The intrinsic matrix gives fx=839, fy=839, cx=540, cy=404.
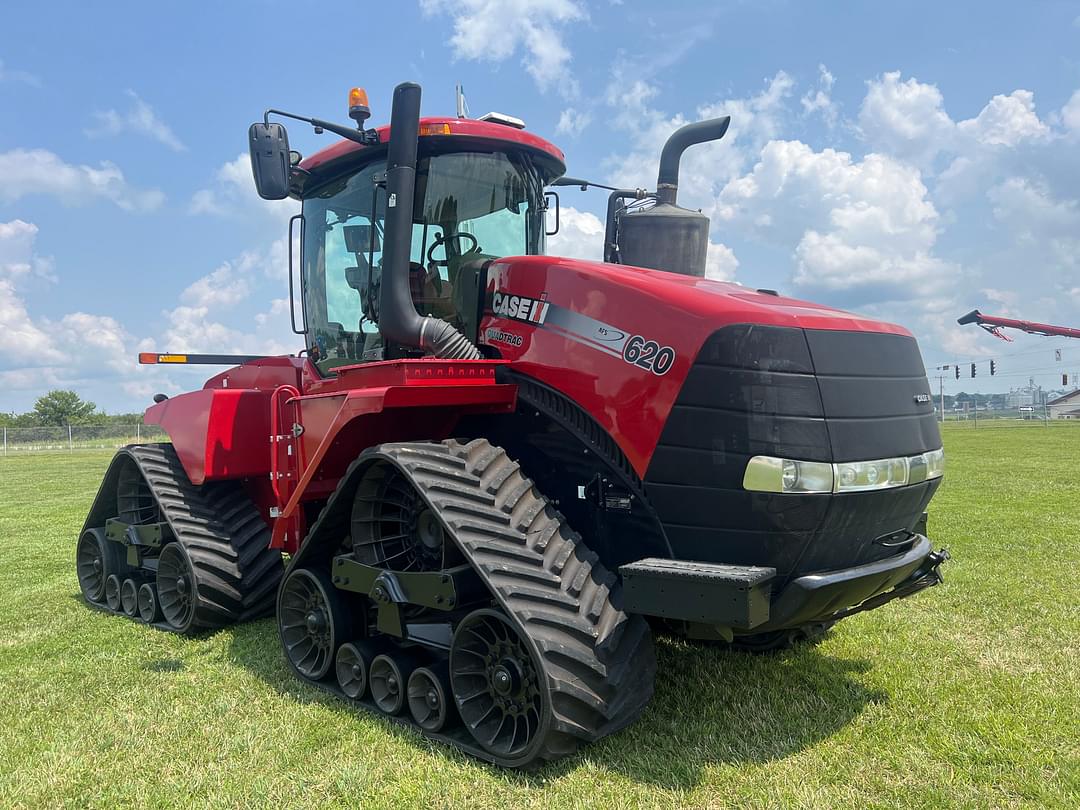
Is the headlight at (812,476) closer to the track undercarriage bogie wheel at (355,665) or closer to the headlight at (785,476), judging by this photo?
the headlight at (785,476)

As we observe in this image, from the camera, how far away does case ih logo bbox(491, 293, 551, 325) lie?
14.3 ft

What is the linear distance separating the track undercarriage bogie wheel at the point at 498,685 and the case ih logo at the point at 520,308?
1.55 meters

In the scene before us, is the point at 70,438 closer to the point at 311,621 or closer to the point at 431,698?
the point at 311,621

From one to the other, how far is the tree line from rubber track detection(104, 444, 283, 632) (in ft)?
222

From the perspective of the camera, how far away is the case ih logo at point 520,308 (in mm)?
4363

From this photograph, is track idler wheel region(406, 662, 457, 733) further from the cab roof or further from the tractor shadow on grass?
the cab roof

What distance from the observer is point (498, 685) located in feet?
12.2

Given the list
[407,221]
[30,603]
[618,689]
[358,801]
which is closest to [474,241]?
[407,221]

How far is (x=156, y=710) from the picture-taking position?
15.0 ft

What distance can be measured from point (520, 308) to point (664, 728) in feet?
7.37

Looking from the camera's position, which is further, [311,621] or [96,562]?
[96,562]

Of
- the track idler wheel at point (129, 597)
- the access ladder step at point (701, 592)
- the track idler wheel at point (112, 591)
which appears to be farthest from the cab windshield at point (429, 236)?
the track idler wheel at point (112, 591)

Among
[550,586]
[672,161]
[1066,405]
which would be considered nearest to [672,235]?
[672,161]

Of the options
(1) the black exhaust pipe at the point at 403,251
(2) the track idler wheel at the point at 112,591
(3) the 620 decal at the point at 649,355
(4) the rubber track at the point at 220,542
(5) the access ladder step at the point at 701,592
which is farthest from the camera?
(2) the track idler wheel at the point at 112,591
